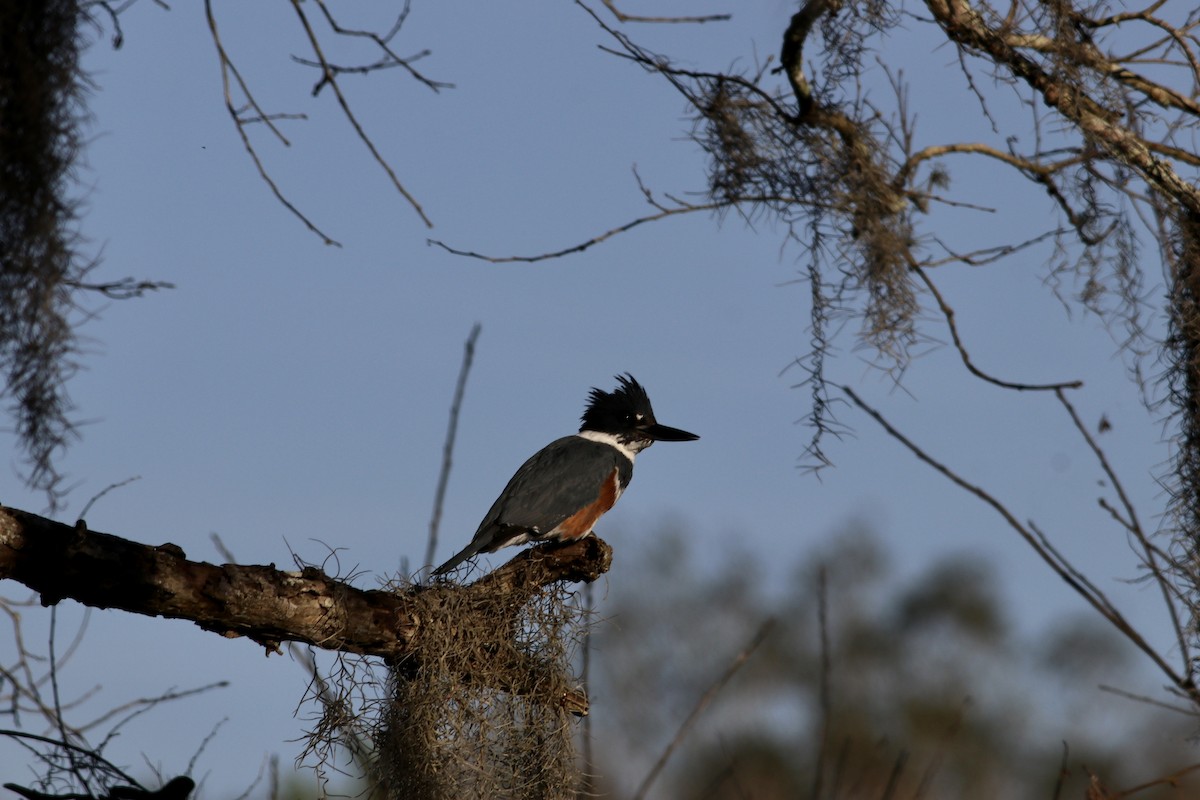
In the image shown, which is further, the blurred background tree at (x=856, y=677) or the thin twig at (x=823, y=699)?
the blurred background tree at (x=856, y=677)

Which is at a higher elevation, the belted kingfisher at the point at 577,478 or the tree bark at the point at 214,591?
the belted kingfisher at the point at 577,478

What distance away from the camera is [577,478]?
168 inches

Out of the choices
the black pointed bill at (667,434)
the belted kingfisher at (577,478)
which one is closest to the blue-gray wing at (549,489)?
the belted kingfisher at (577,478)

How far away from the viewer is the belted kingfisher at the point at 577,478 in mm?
4016

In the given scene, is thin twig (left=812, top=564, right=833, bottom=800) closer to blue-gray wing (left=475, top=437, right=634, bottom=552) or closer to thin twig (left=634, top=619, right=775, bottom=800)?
thin twig (left=634, top=619, right=775, bottom=800)

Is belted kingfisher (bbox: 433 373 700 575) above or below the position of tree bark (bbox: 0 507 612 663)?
above

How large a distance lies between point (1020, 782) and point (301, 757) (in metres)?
23.3

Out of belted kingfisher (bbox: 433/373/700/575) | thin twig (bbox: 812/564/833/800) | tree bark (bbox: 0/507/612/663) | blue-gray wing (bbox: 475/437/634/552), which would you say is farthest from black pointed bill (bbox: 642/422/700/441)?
thin twig (bbox: 812/564/833/800)

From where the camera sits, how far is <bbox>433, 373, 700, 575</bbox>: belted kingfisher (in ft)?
13.2

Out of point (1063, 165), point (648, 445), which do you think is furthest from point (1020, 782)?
point (1063, 165)

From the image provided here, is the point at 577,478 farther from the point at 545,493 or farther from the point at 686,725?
the point at 686,725

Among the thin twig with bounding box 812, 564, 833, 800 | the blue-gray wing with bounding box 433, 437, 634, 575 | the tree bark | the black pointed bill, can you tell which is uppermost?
the black pointed bill

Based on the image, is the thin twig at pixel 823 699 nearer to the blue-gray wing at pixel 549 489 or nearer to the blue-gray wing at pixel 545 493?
the blue-gray wing at pixel 545 493

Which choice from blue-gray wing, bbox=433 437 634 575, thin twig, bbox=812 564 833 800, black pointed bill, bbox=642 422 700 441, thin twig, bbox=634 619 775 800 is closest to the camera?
thin twig, bbox=812 564 833 800
